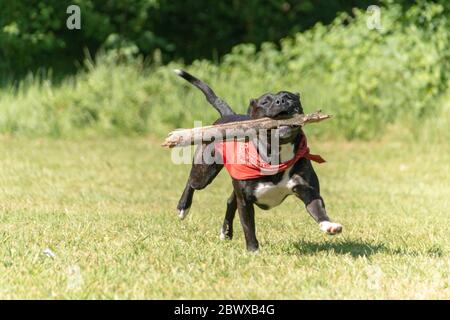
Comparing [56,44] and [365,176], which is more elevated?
[56,44]

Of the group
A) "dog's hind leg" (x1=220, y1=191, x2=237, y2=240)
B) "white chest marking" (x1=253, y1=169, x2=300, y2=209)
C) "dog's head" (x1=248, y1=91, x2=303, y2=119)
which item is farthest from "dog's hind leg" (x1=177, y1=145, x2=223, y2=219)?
"dog's head" (x1=248, y1=91, x2=303, y2=119)

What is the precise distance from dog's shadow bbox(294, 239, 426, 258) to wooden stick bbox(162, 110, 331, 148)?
989mm

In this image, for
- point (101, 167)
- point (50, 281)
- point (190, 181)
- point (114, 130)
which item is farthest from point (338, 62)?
point (50, 281)

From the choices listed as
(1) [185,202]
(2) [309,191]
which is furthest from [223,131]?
(1) [185,202]

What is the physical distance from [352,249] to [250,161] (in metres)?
1.13

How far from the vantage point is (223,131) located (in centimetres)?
637

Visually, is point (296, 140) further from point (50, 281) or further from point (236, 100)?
point (236, 100)

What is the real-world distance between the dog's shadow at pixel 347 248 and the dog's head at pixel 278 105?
1.05m

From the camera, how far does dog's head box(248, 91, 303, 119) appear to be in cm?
602

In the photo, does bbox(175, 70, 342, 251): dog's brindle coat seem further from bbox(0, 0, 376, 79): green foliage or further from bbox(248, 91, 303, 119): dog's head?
bbox(0, 0, 376, 79): green foliage

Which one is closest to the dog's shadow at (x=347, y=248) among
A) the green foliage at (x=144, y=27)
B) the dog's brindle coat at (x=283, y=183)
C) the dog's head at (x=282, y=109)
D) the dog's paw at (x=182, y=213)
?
the dog's brindle coat at (x=283, y=183)

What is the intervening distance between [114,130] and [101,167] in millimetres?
3435

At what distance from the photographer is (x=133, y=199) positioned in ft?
31.9

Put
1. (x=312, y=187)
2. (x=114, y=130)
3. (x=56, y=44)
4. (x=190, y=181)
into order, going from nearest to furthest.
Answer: (x=312, y=187) → (x=190, y=181) → (x=114, y=130) → (x=56, y=44)
